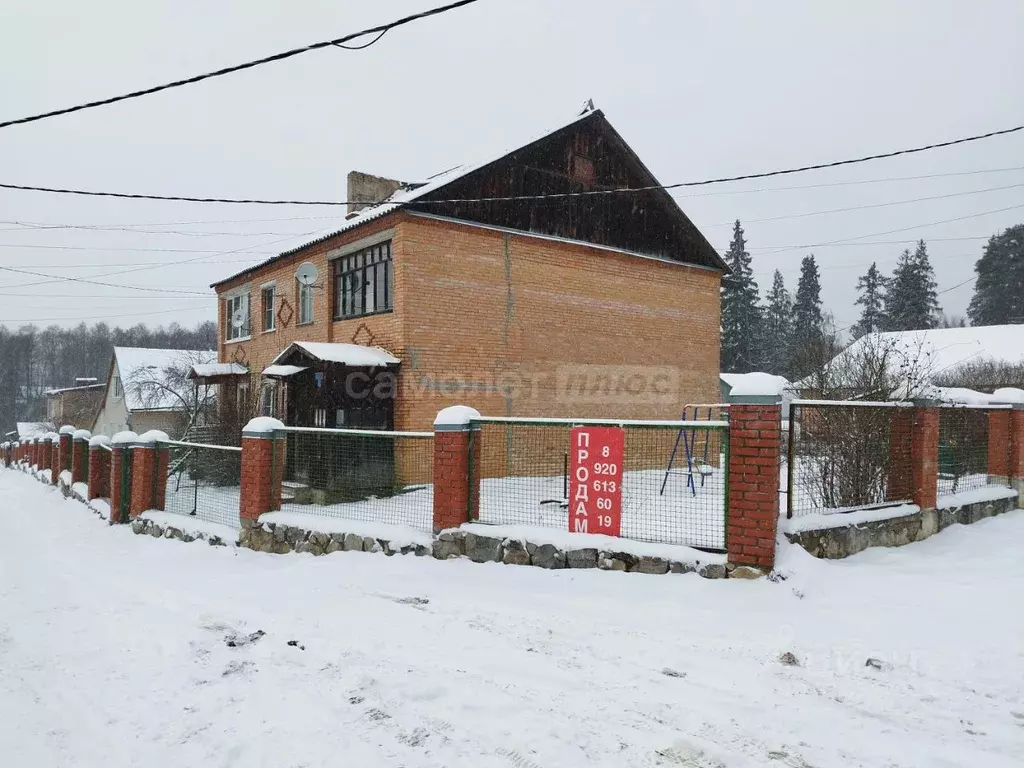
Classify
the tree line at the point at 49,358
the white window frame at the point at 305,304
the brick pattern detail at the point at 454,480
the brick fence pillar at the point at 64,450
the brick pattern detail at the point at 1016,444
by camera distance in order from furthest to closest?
1. the tree line at the point at 49,358
2. the brick fence pillar at the point at 64,450
3. the white window frame at the point at 305,304
4. the brick pattern detail at the point at 1016,444
5. the brick pattern detail at the point at 454,480

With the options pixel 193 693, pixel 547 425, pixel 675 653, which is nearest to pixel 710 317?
pixel 547 425

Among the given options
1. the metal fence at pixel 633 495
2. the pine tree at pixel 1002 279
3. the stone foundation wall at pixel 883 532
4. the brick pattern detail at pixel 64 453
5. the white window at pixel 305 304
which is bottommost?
the brick pattern detail at pixel 64 453

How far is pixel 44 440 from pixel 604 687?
28.0 metres

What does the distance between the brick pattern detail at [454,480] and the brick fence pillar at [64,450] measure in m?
17.4

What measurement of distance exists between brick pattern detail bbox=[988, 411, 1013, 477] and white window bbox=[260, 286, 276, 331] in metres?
16.5

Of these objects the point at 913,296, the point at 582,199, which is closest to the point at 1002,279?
the point at 913,296

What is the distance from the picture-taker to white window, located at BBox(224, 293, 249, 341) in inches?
770

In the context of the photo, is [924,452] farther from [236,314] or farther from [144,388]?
[144,388]

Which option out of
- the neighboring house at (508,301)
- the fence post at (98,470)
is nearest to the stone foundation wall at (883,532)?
the neighboring house at (508,301)

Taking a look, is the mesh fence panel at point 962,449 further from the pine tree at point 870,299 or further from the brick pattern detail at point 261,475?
the pine tree at point 870,299

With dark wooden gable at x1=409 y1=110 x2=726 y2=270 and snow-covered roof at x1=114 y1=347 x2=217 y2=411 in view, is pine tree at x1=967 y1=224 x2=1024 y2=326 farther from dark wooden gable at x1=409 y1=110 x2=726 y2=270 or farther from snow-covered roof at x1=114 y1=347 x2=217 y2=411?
snow-covered roof at x1=114 y1=347 x2=217 y2=411

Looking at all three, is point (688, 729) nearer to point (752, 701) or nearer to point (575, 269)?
point (752, 701)

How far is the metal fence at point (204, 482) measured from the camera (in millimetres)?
10836

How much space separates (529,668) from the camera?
14.3 ft
